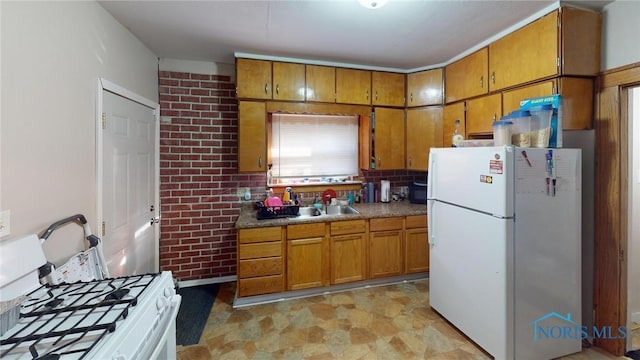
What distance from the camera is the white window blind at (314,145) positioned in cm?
325

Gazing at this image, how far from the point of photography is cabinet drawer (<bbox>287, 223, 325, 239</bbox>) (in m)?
2.68

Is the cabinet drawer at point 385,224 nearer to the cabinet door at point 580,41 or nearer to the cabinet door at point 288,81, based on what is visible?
the cabinet door at point 288,81

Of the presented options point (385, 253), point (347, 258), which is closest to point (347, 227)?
point (347, 258)

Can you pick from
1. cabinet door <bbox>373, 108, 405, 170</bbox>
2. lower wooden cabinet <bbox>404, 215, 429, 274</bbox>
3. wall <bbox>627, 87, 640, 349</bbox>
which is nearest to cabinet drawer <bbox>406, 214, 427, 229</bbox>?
lower wooden cabinet <bbox>404, 215, 429, 274</bbox>

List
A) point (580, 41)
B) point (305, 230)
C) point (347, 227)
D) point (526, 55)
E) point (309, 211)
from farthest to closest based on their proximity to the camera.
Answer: point (309, 211)
point (347, 227)
point (305, 230)
point (526, 55)
point (580, 41)

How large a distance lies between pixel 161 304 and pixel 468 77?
3.14 meters

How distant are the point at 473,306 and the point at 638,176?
1.80m

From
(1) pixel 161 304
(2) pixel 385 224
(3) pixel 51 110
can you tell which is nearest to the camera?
(1) pixel 161 304

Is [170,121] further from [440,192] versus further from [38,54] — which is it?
[440,192]

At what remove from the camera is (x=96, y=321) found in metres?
0.97

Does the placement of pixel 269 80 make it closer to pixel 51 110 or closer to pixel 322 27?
pixel 322 27

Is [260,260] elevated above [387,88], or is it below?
below

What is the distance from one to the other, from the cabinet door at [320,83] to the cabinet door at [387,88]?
514 millimetres

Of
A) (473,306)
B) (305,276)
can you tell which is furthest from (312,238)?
(473,306)
